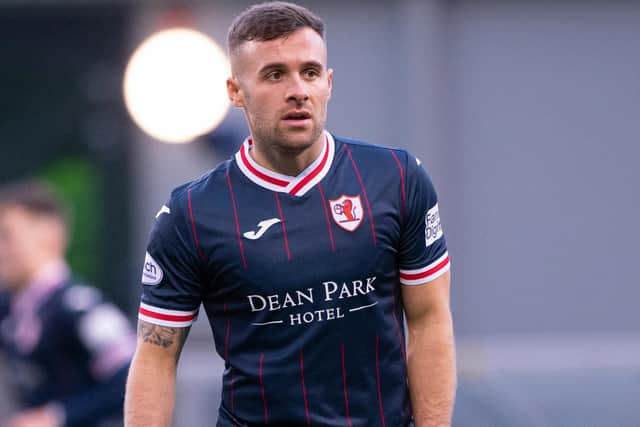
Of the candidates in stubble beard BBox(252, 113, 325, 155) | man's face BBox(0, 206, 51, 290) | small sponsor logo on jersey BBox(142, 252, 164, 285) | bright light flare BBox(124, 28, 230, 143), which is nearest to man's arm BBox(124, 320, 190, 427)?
small sponsor logo on jersey BBox(142, 252, 164, 285)

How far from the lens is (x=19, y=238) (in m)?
6.39

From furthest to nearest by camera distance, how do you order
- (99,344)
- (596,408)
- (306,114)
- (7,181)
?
(7,181) < (596,408) < (99,344) < (306,114)

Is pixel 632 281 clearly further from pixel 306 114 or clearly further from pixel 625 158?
pixel 306 114

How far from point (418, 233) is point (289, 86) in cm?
63

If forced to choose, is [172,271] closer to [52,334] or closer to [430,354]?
[430,354]

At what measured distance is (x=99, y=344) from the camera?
5.71m

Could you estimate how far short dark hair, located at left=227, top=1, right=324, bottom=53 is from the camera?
3.66 meters

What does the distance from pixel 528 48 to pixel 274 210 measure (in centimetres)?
940

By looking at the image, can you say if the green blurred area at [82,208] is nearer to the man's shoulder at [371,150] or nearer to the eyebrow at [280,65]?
the man's shoulder at [371,150]

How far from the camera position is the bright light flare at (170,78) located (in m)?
5.56

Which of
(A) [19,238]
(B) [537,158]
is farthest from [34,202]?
(B) [537,158]

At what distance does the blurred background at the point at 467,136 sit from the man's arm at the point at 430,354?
332 inches

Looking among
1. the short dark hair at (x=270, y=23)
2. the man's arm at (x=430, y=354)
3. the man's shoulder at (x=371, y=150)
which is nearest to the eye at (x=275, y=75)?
the short dark hair at (x=270, y=23)

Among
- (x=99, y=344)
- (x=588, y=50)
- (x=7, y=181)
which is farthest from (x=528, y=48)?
(x=99, y=344)
